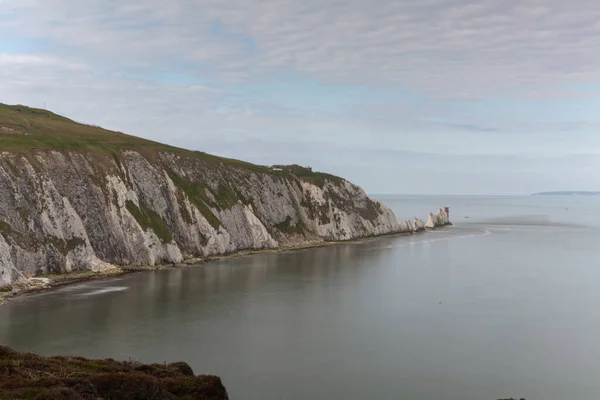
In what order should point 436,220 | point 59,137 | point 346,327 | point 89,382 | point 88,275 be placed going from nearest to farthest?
point 89,382
point 346,327
point 88,275
point 59,137
point 436,220

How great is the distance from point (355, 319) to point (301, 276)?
1033 inches

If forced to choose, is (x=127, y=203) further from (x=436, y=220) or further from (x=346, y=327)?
(x=436, y=220)

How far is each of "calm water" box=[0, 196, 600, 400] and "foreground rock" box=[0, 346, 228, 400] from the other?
5.53 m

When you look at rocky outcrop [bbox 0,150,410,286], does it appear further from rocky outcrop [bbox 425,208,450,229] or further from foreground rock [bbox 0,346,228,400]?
rocky outcrop [bbox 425,208,450,229]

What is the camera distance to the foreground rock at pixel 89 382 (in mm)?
22953

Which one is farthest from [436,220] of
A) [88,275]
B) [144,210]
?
[88,275]

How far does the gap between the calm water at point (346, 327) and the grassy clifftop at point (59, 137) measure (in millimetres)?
27472

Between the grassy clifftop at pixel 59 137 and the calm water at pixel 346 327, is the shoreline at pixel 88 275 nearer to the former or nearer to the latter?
the calm water at pixel 346 327

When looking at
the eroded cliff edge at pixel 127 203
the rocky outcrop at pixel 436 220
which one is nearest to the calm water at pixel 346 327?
the eroded cliff edge at pixel 127 203

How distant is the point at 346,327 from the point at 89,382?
28256mm

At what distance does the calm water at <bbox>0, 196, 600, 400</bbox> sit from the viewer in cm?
3525

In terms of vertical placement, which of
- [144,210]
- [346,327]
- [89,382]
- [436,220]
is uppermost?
[144,210]

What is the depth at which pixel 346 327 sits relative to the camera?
4919 centimetres

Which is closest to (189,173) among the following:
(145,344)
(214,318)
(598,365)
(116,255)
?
(116,255)
